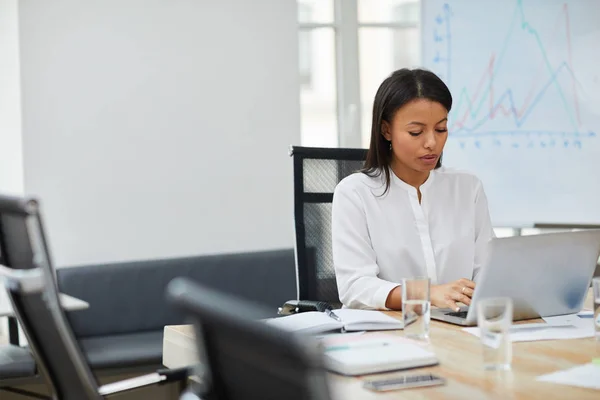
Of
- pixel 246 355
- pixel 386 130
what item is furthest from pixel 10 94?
pixel 246 355

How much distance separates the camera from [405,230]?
2449 millimetres

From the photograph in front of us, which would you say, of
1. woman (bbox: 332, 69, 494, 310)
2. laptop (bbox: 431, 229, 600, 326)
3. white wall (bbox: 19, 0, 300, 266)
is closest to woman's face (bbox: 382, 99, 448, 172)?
woman (bbox: 332, 69, 494, 310)

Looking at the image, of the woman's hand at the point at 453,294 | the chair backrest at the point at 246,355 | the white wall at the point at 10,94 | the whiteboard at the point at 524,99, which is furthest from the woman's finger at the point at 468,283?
the white wall at the point at 10,94

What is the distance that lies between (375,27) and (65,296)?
2.23 m

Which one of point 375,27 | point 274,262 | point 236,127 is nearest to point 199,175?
point 236,127

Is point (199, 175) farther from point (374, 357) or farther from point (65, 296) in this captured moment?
point (374, 357)

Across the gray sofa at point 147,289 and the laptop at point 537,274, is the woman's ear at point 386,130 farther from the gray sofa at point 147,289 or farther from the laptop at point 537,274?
the gray sofa at point 147,289

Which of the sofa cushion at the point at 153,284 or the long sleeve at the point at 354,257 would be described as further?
the sofa cushion at the point at 153,284

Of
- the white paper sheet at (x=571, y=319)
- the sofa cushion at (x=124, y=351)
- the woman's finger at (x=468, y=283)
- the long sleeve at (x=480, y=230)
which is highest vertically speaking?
the long sleeve at (x=480, y=230)

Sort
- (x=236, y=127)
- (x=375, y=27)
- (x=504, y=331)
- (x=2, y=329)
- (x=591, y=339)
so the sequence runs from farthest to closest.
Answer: (x=375, y=27) → (x=236, y=127) → (x=2, y=329) → (x=591, y=339) → (x=504, y=331)

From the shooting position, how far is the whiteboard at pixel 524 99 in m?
3.80

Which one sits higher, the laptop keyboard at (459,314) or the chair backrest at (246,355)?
the chair backrest at (246,355)

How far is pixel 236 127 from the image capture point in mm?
4445

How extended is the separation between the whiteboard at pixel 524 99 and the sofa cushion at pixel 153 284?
3.50ft
